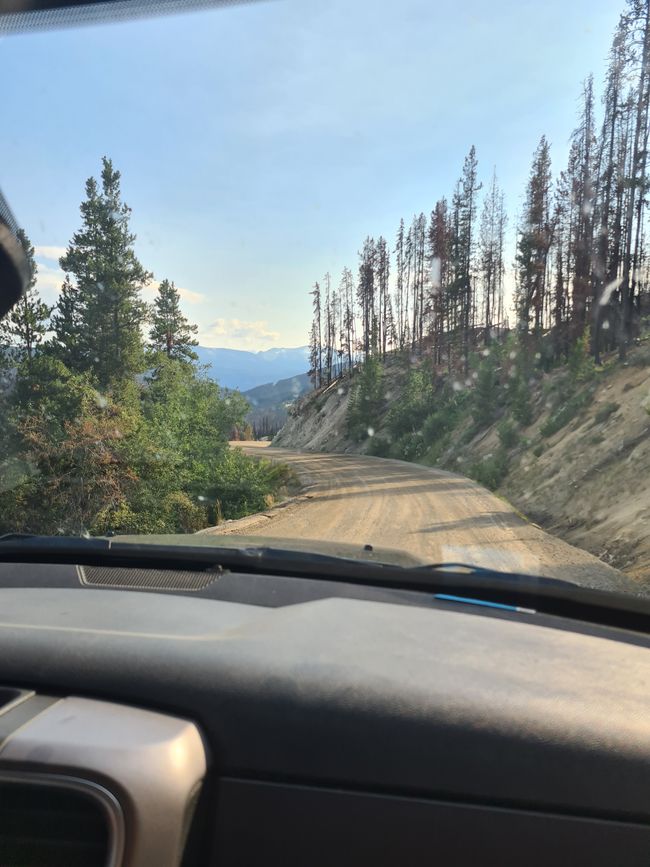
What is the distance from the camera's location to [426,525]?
389 inches

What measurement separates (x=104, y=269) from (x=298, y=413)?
56.8 meters

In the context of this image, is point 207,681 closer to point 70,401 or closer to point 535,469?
point 70,401

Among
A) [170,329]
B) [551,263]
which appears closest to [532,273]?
[551,263]

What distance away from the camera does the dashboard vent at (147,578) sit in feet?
8.79

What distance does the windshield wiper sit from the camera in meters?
2.33

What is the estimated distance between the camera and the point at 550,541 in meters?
10.1

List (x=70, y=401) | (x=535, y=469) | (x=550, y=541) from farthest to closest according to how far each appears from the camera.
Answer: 1. (x=535, y=469)
2. (x=550, y=541)
3. (x=70, y=401)

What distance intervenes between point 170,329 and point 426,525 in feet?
21.3

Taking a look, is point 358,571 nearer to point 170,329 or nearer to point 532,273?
point 170,329

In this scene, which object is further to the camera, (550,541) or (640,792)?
(550,541)

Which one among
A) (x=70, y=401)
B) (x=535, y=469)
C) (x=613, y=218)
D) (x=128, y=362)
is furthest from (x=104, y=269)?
(x=613, y=218)

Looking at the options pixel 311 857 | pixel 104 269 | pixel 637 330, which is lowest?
pixel 311 857

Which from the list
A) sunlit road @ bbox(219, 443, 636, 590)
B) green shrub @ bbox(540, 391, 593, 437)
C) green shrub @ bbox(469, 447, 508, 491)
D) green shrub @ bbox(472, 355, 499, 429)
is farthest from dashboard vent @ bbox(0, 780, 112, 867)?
green shrub @ bbox(472, 355, 499, 429)

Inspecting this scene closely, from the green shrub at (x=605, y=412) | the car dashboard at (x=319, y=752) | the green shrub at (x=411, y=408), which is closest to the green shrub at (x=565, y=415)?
the green shrub at (x=605, y=412)
